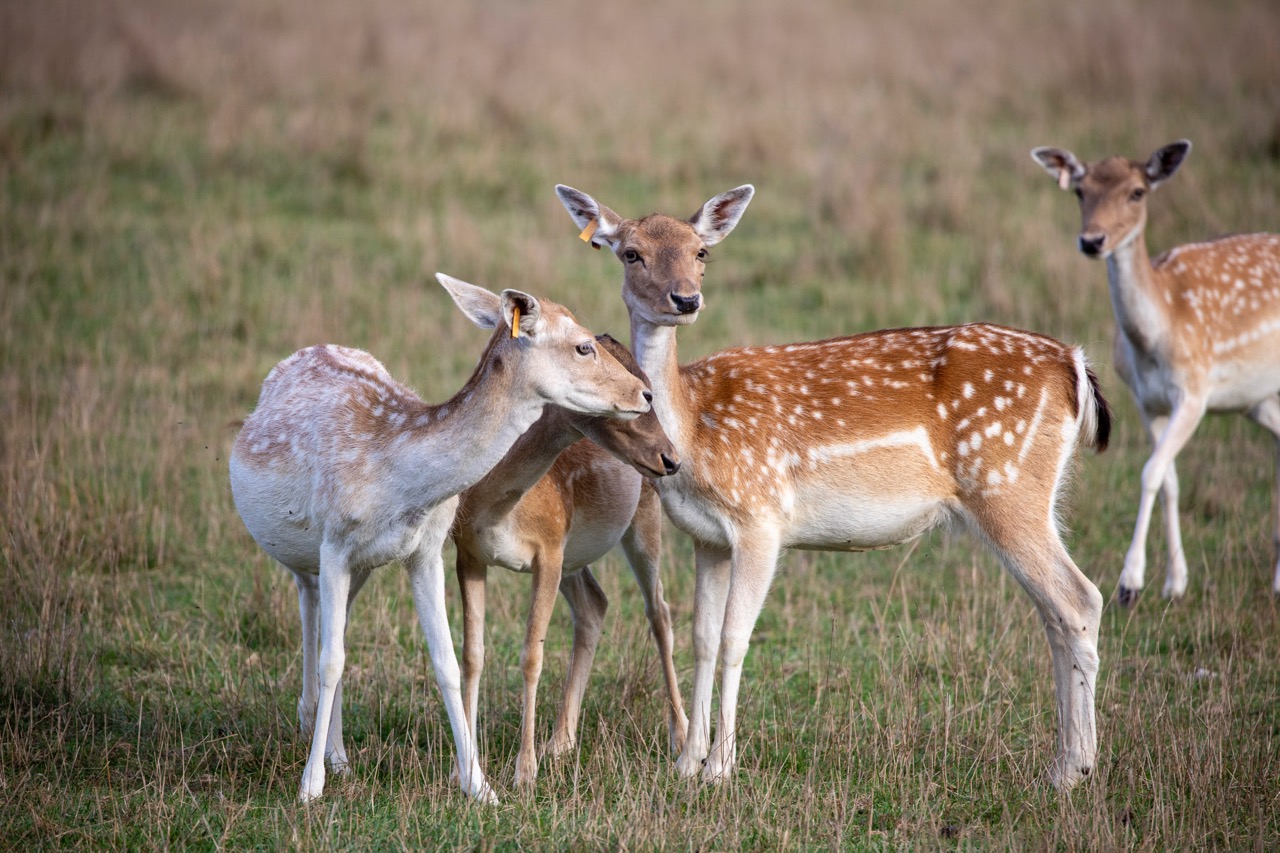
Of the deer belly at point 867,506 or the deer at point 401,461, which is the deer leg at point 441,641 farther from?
the deer belly at point 867,506

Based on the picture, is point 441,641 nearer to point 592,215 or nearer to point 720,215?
point 592,215

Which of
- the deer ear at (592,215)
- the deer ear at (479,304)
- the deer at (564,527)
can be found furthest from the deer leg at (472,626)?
the deer ear at (592,215)

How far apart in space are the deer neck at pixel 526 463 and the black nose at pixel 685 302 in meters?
0.54

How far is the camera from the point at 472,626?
207 inches

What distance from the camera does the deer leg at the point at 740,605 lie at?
5121mm

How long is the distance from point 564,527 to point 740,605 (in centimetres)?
70

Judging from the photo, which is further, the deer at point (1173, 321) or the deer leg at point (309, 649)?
Result: the deer at point (1173, 321)

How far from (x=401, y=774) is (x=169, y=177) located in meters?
8.93

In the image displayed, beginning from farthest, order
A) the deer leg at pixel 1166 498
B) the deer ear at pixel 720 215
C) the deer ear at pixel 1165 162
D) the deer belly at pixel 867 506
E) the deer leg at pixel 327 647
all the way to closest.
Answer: the deer ear at pixel 1165 162, the deer leg at pixel 1166 498, the deer ear at pixel 720 215, the deer belly at pixel 867 506, the deer leg at pixel 327 647

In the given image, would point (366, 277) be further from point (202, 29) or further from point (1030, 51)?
point (1030, 51)

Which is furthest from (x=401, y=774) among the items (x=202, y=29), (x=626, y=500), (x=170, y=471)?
(x=202, y=29)

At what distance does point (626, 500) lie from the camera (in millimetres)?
5473

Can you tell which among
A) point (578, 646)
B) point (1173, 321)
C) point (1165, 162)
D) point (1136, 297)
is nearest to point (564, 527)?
point (578, 646)

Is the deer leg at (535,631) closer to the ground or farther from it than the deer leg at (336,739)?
farther from it
